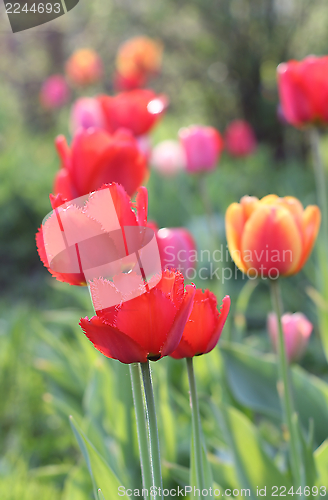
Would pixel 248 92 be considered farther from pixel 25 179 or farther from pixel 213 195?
pixel 25 179

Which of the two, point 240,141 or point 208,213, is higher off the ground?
point 208,213

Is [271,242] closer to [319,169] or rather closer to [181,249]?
[181,249]

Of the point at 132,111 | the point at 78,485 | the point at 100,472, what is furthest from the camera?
the point at 132,111

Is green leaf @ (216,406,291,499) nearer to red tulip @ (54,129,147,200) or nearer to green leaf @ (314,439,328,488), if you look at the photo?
green leaf @ (314,439,328,488)

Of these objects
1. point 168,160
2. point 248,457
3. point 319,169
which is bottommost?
point 168,160

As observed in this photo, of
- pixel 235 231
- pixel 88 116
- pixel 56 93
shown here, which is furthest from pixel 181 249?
pixel 56 93

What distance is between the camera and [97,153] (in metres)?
0.60

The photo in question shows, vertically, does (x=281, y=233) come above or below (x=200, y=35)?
above

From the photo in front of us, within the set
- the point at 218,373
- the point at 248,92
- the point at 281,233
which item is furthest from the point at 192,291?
the point at 248,92

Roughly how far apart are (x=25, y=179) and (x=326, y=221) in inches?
87.5

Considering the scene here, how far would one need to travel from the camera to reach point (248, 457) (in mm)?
665

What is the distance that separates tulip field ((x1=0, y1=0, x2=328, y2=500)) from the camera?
36 cm

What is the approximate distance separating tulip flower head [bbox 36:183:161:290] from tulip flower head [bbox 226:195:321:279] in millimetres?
189

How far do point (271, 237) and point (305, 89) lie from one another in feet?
1.75
